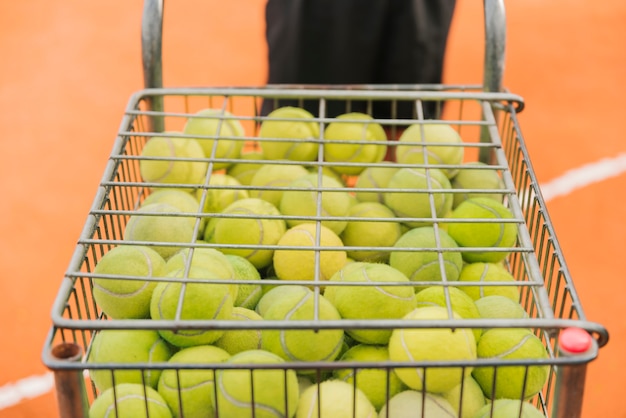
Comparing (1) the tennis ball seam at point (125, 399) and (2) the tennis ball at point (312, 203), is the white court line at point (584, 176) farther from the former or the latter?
(1) the tennis ball seam at point (125, 399)

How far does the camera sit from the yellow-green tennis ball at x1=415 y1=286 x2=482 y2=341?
0.90 meters

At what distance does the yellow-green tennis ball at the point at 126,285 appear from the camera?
35.0 inches

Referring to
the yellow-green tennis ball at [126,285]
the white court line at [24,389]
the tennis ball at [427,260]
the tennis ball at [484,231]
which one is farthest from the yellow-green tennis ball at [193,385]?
the white court line at [24,389]

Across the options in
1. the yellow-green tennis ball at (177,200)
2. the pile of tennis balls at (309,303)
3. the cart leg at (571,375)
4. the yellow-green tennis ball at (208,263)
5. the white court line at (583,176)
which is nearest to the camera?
the cart leg at (571,375)

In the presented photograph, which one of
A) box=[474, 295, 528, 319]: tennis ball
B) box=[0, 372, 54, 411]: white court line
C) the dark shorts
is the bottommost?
box=[0, 372, 54, 411]: white court line

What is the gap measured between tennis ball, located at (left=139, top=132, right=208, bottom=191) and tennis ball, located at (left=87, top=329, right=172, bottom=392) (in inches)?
13.8

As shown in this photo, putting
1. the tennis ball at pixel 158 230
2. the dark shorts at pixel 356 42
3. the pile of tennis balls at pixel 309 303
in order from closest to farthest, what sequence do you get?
the pile of tennis balls at pixel 309 303
the tennis ball at pixel 158 230
the dark shorts at pixel 356 42

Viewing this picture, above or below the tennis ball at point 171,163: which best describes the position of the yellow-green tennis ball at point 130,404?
below

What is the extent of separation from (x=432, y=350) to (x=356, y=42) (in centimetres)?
143

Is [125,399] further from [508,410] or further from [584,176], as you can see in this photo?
[584,176]

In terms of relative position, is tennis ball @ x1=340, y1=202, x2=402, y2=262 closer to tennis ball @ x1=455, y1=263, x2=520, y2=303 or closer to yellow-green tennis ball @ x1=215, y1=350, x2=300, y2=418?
tennis ball @ x1=455, y1=263, x2=520, y2=303

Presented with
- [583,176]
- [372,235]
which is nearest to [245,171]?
[372,235]

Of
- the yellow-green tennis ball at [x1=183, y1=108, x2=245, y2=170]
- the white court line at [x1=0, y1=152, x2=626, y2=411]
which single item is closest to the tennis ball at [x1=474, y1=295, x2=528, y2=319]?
the yellow-green tennis ball at [x1=183, y1=108, x2=245, y2=170]

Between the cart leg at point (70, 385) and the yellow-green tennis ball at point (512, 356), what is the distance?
46cm
